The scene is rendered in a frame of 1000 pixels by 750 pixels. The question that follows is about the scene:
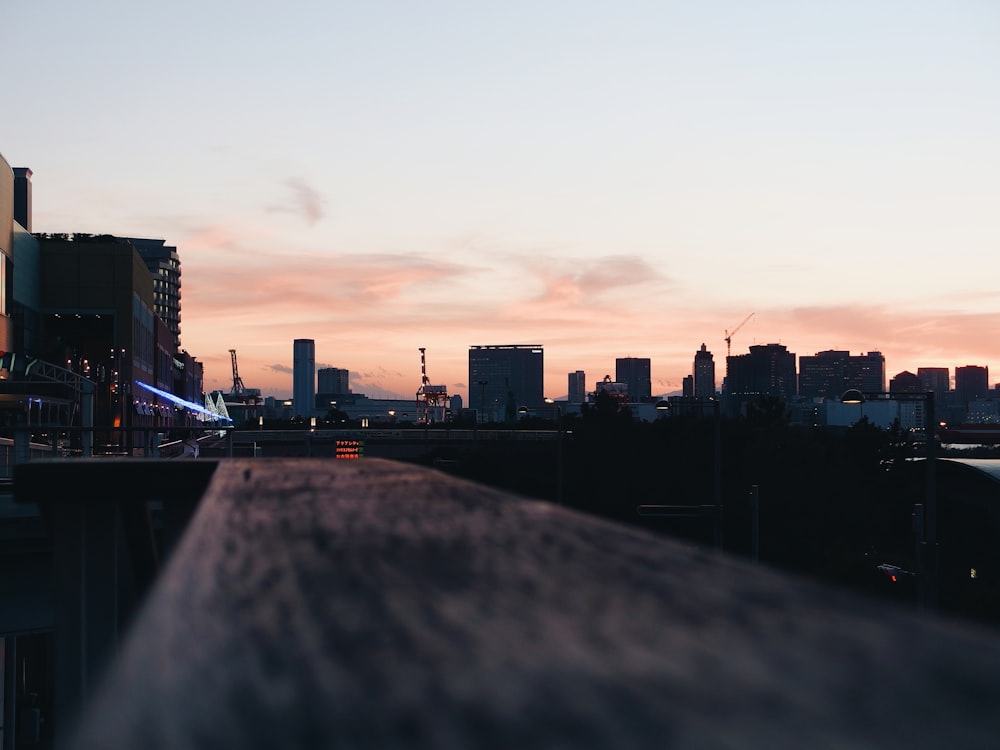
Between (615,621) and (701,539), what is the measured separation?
193ft

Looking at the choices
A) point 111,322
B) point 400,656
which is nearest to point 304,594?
point 400,656

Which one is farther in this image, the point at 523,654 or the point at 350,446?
the point at 350,446

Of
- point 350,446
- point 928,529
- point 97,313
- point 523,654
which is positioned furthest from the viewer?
point 97,313

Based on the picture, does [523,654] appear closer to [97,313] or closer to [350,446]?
[350,446]

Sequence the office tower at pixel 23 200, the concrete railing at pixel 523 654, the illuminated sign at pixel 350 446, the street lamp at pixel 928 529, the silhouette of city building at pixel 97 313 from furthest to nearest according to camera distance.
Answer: the office tower at pixel 23 200 → the silhouette of city building at pixel 97 313 → the illuminated sign at pixel 350 446 → the street lamp at pixel 928 529 → the concrete railing at pixel 523 654

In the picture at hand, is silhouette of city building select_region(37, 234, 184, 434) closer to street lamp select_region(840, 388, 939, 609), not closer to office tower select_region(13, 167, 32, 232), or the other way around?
office tower select_region(13, 167, 32, 232)

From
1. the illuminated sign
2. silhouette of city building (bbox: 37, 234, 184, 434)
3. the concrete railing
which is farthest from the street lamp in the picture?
silhouette of city building (bbox: 37, 234, 184, 434)

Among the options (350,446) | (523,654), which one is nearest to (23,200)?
(350,446)

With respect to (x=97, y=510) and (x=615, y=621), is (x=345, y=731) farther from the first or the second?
(x=97, y=510)

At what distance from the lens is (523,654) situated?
1.33 m

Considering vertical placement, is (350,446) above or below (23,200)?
below

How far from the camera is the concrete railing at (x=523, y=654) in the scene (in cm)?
104

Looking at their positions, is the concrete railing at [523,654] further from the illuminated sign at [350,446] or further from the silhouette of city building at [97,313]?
the silhouette of city building at [97,313]

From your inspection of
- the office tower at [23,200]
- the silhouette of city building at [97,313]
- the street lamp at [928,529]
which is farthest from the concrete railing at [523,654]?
the office tower at [23,200]
